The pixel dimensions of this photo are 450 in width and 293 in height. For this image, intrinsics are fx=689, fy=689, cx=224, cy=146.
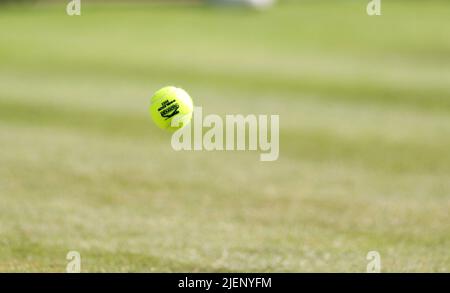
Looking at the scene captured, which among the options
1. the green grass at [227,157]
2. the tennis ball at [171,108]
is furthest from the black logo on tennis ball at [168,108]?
the green grass at [227,157]

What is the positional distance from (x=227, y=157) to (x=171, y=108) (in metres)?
2.65

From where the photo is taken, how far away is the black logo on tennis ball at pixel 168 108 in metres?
7.25

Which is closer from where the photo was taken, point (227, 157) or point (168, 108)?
point (168, 108)

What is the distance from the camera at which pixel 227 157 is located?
Result: 32.1 ft

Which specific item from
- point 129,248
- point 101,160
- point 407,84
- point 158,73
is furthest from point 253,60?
point 129,248

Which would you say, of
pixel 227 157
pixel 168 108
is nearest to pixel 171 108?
pixel 168 108

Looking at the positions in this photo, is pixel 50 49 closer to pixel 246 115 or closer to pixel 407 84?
pixel 246 115

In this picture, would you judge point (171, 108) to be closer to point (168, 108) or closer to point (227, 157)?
point (168, 108)

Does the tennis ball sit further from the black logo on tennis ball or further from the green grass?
the green grass

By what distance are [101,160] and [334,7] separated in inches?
695

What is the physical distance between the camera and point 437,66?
16016 mm

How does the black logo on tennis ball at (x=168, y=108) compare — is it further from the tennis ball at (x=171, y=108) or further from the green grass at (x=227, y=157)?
the green grass at (x=227, y=157)

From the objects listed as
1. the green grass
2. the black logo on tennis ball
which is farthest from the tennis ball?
the green grass

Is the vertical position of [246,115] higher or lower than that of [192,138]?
higher
